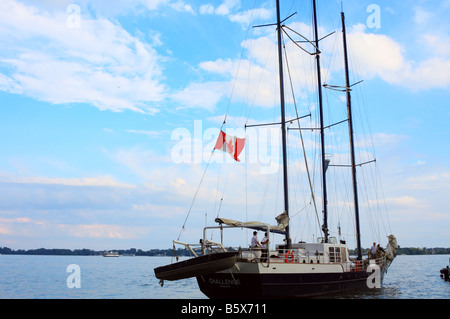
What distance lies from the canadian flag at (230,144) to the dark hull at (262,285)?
8.07 metres

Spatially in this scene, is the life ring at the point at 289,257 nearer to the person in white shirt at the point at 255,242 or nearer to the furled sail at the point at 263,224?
the furled sail at the point at 263,224

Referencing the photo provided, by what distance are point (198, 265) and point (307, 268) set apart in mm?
7593

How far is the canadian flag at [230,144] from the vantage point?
26375 mm

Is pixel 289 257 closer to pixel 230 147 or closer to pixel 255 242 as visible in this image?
pixel 255 242

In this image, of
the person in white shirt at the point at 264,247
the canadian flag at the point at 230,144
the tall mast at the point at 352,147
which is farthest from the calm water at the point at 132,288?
the canadian flag at the point at 230,144

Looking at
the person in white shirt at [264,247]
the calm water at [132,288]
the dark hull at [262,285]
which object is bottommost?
the calm water at [132,288]

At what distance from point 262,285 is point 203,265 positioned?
12.0 ft

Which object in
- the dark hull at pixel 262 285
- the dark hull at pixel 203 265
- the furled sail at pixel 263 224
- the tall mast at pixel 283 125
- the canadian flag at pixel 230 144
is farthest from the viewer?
the tall mast at pixel 283 125

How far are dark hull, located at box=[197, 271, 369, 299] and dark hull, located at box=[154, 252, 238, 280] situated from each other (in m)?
1.78

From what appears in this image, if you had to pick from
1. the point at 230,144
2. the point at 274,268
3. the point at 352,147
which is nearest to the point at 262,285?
the point at 274,268

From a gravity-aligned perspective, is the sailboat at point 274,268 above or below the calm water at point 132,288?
above

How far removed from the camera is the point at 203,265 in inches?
800
